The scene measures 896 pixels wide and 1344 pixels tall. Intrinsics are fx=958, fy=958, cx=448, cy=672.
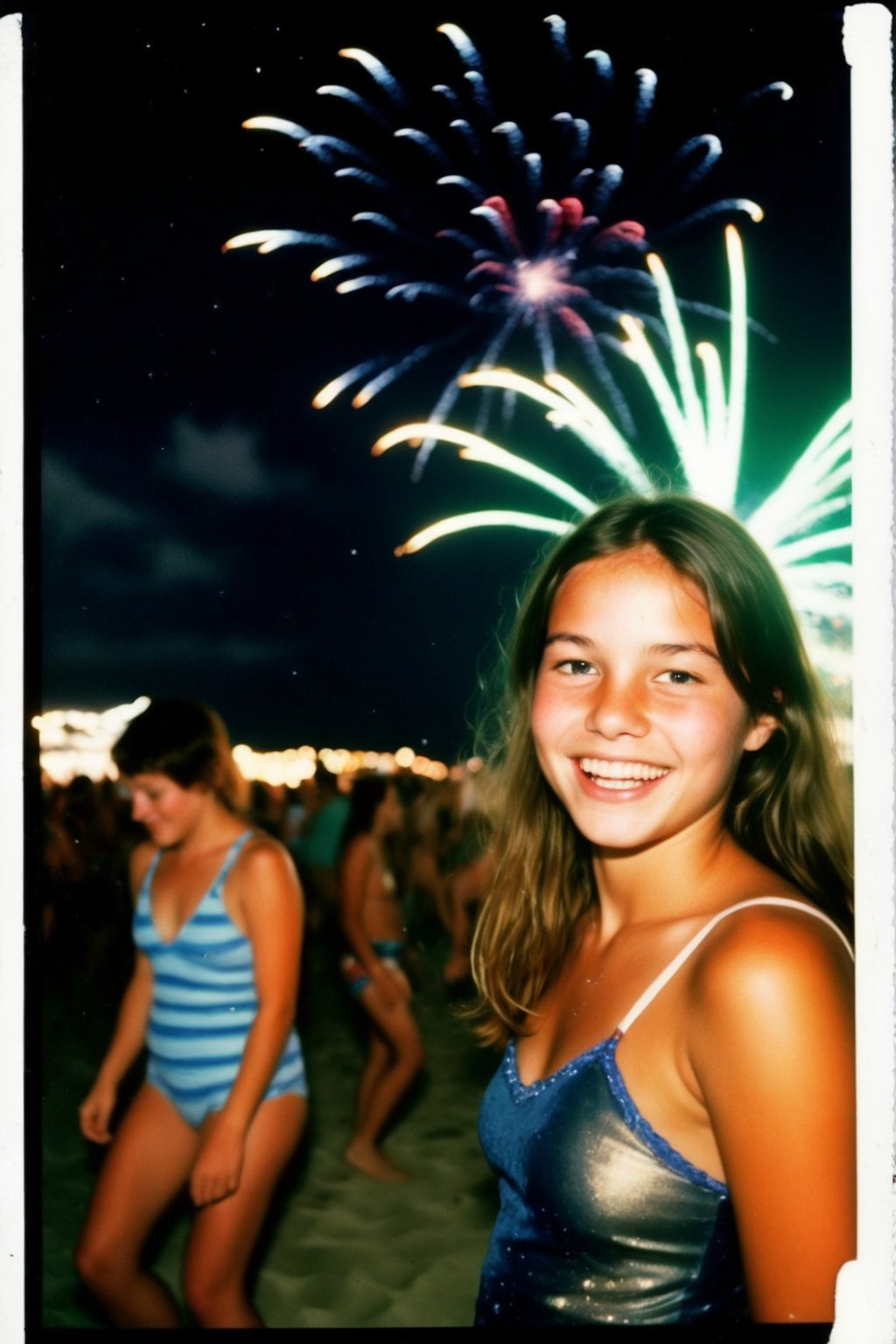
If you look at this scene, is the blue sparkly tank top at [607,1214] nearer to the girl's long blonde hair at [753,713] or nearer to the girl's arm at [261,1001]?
the girl's long blonde hair at [753,713]

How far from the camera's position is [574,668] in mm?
1641

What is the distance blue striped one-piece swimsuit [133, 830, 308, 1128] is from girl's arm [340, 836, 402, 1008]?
1.04m

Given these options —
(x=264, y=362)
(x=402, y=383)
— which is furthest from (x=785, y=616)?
(x=264, y=362)

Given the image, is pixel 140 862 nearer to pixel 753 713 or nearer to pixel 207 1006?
pixel 207 1006

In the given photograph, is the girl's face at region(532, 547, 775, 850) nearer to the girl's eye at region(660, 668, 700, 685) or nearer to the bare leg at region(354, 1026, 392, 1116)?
the girl's eye at region(660, 668, 700, 685)

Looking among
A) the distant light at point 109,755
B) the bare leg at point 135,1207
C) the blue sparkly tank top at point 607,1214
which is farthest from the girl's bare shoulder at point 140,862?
the blue sparkly tank top at point 607,1214

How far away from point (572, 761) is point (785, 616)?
1.39 feet

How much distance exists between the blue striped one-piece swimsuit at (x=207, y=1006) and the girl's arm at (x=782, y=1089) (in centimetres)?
136

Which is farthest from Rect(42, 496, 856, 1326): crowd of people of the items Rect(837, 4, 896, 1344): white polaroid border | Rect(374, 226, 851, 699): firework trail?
Rect(374, 226, 851, 699): firework trail

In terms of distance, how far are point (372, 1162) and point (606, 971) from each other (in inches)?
87.3

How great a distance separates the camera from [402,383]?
8.54 ft

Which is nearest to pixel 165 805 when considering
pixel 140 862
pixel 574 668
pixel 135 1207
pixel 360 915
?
pixel 140 862

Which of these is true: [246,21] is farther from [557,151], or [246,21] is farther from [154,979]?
[154,979]

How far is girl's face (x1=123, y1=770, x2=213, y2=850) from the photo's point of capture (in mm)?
2457
